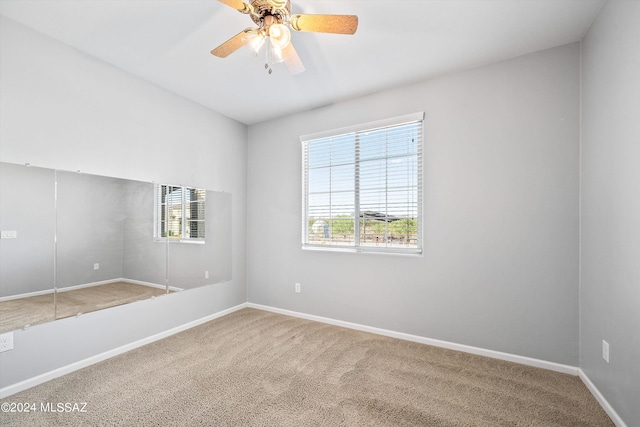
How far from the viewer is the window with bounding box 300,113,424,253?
3.01 metres

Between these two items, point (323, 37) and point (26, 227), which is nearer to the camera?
point (26, 227)

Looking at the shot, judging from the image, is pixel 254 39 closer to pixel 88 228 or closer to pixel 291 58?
pixel 291 58

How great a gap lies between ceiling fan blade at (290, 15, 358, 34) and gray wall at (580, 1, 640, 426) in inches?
62.2

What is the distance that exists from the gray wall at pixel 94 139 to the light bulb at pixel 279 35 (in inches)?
75.3

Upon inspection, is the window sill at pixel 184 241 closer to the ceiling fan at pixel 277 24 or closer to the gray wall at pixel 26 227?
the gray wall at pixel 26 227

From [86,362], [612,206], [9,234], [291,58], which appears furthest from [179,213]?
[612,206]

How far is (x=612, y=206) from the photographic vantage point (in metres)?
1.81

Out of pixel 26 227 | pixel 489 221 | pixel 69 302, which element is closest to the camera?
pixel 26 227

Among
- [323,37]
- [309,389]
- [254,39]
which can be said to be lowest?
[309,389]

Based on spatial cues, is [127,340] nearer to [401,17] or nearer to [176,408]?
[176,408]

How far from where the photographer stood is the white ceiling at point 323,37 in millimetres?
1925

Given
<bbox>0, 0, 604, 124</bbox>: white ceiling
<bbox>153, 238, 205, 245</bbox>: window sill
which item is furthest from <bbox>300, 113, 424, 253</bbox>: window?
<bbox>153, 238, 205, 245</bbox>: window sill

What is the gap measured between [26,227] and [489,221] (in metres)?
3.78

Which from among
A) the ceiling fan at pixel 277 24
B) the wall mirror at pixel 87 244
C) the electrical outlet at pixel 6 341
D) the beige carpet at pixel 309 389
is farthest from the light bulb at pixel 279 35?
the electrical outlet at pixel 6 341
